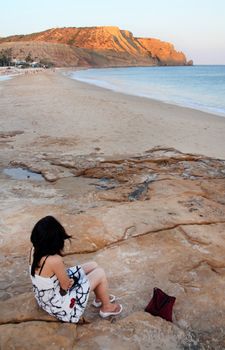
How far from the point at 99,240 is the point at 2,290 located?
3.81 ft

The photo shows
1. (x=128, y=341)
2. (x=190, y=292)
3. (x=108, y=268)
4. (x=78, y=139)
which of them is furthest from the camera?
(x=78, y=139)

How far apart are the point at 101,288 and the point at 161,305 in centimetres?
47

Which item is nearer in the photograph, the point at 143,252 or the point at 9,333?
the point at 9,333

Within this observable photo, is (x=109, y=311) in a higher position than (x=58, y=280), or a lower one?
lower

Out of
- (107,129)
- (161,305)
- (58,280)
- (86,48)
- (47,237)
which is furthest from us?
(86,48)

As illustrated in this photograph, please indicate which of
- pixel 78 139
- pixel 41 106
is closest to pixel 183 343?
pixel 78 139

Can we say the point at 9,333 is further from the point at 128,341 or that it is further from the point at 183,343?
the point at 183,343

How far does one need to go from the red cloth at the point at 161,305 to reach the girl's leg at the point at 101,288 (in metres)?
0.26

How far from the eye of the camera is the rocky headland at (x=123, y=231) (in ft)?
9.04

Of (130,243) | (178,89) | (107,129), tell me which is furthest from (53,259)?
(178,89)

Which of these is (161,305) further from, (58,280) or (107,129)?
(107,129)

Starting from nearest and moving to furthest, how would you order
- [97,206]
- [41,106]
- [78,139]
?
[97,206], [78,139], [41,106]

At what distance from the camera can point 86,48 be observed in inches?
6796

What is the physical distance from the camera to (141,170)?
21.3 feet
